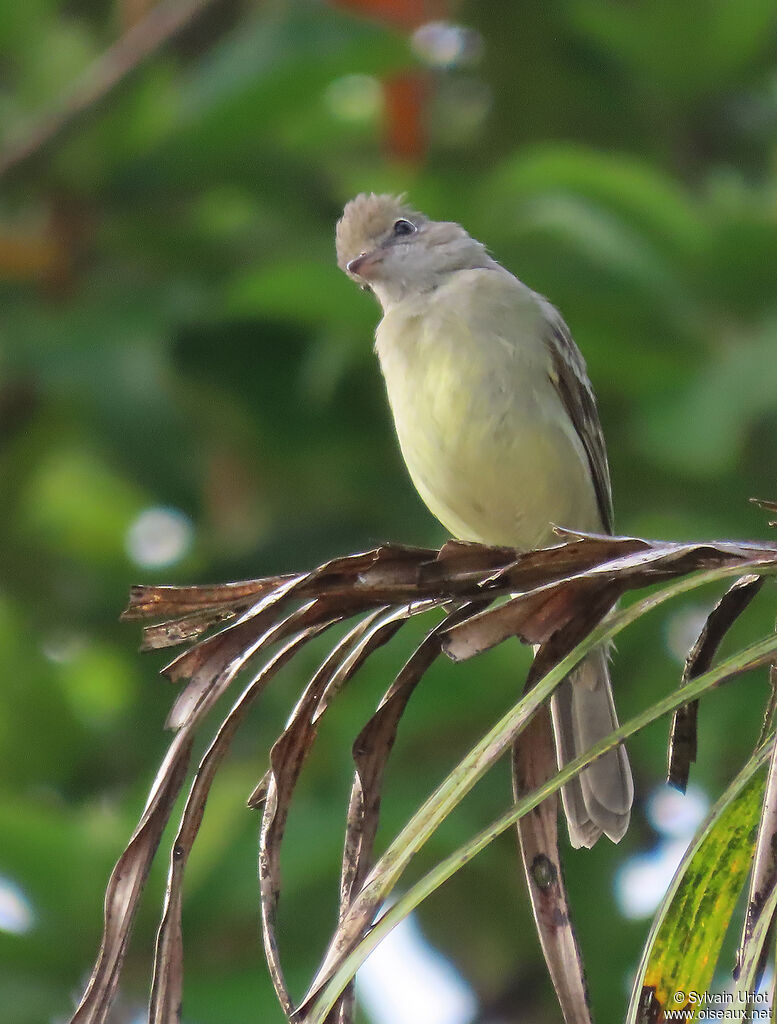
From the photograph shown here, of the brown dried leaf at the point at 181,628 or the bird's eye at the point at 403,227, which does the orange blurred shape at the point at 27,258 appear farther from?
the brown dried leaf at the point at 181,628

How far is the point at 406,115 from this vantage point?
5438 millimetres

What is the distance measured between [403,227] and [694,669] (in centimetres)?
263

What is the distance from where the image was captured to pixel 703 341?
455 cm

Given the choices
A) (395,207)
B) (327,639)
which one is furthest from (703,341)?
(327,639)

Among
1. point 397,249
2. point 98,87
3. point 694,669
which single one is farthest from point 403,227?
point 694,669

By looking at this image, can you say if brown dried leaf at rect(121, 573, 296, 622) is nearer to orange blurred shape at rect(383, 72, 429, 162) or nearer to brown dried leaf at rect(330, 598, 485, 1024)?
brown dried leaf at rect(330, 598, 485, 1024)

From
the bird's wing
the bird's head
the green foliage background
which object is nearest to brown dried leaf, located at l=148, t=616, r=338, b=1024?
the bird's wing

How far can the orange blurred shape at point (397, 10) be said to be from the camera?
5.44m

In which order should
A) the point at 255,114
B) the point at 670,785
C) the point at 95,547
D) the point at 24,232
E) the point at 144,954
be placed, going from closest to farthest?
the point at 670,785 < the point at 144,954 < the point at 255,114 < the point at 24,232 < the point at 95,547

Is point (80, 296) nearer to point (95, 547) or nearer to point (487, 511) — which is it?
point (95, 547)

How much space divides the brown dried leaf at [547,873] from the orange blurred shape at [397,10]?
13.5 feet

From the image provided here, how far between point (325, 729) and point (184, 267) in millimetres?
1781

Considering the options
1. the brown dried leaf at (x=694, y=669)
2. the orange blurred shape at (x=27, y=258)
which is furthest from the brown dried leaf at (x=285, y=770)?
the orange blurred shape at (x=27, y=258)

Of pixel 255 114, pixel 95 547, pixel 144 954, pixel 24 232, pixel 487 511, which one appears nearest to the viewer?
pixel 487 511
